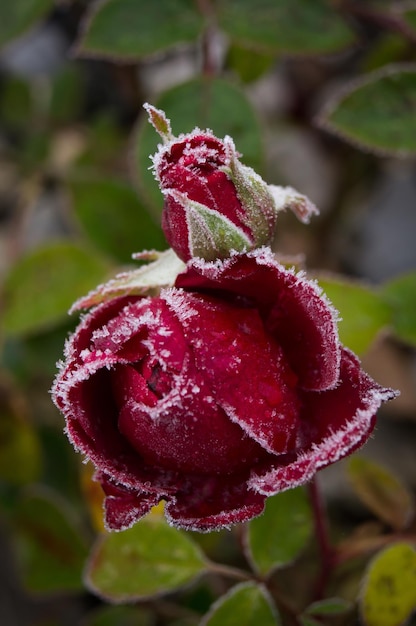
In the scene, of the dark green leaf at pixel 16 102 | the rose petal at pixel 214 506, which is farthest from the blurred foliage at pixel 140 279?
the rose petal at pixel 214 506

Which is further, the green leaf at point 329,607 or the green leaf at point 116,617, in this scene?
the green leaf at point 116,617

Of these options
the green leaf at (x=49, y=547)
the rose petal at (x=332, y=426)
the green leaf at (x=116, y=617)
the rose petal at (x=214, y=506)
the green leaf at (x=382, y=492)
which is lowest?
the green leaf at (x=116, y=617)

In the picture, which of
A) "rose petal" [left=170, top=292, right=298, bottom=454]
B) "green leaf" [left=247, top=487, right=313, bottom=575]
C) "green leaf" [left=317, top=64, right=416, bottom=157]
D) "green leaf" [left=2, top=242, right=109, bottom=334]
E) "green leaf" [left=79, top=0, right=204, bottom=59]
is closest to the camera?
"rose petal" [left=170, top=292, right=298, bottom=454]

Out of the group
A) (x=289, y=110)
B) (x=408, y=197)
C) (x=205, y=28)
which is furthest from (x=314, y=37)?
(x=289, y=110)

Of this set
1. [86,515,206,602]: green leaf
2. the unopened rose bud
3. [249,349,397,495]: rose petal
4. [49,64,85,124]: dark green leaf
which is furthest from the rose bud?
[49,64,85,124]: dark green leaf

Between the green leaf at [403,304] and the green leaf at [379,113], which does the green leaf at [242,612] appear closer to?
the green leaf at [403,304]

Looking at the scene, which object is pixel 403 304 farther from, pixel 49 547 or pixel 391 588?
pixel 49 547

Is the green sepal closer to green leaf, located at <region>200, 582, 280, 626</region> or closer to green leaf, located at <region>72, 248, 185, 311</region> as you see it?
green leaf, located at <region>72, 248, 185, 311</region>
